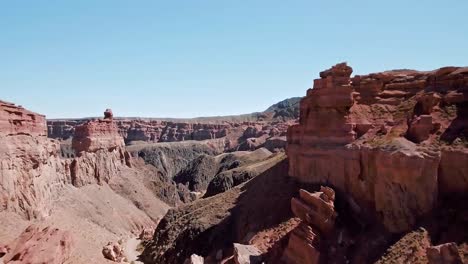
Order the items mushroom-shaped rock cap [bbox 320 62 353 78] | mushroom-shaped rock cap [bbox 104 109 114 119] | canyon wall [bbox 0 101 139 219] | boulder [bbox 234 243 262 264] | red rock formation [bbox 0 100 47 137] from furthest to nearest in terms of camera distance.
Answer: mushroom-shaped rock cap [bbox 104 109 114 119] → red rock formation [bbox 0 100 47 137] → canyon wall [bbox 0 101 139 219] → mushroom-shaped rock cap [bbox 320 62 353 78] → boulder [bbox 234 243 262 264]

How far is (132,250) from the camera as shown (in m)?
54.2

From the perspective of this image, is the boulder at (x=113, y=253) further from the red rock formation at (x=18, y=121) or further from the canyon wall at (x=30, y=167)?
the red rock formation at (x=18, y=121)

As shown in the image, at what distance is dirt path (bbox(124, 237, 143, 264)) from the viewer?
5053cm

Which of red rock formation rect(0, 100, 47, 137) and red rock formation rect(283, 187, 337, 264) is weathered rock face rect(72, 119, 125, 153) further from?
red rock formation rect(283, 187, 337, 264)

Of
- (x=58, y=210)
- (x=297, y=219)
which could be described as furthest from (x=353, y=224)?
(x=58, y=210)

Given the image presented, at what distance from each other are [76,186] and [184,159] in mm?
110777

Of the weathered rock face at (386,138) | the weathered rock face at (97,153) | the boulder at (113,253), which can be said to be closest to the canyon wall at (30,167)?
the weathered rock face at (97,153)

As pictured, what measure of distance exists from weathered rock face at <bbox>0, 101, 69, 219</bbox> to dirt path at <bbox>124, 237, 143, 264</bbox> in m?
10.5

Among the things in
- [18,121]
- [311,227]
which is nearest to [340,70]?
[311,227]

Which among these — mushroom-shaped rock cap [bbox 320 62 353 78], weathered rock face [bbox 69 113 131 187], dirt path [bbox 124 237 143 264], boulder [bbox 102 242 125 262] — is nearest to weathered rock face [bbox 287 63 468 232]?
mushroom-shaped rock cap [bbox 320 62 353 78]

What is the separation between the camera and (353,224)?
100ft

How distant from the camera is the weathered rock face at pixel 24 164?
1630 inches

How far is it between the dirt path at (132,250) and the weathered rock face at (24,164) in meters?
10.5

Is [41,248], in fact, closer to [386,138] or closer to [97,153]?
[386,138]
